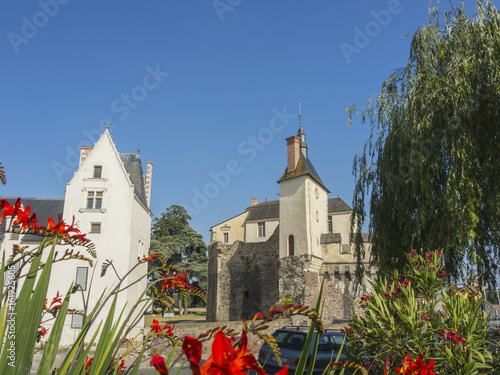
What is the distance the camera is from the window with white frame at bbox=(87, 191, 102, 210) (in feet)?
68.0

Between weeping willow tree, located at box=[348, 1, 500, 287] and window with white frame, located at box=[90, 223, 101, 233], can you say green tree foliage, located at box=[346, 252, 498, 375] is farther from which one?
window with white frame, located at box=[90, 223, 101, 233]

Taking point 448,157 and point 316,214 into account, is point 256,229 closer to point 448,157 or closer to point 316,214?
point 316,214

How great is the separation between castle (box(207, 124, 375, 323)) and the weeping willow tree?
15.8 metres

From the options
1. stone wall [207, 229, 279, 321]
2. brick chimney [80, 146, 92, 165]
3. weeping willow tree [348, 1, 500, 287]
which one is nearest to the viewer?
weeping willow tree [348, 1, 500, 287]

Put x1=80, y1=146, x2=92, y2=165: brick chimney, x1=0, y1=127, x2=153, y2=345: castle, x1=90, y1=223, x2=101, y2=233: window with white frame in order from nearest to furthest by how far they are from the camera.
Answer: x1=0, y1=127, x2=153, y2=345: castle → x1=90, y1=223, x2=101, y2=233: window with white frame → x1=80, y1=146, x2=92, y2=165: brick chimney

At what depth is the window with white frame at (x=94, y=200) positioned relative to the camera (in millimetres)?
20712

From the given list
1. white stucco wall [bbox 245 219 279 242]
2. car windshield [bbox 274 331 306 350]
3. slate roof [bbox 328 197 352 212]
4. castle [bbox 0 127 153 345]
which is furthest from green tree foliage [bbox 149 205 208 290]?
car windshield [bbox 274 331 306 350]

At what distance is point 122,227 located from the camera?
20.2 meters

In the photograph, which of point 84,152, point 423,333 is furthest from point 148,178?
point 423,333

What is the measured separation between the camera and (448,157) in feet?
27.0

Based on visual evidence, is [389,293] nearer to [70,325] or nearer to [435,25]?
[435,25]

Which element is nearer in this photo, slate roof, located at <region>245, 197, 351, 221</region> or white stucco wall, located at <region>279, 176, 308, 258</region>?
white stucco wall, located at <region>279, 176, 308, 258</region>

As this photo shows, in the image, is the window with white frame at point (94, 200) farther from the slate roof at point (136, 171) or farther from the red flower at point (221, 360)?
the red flower at point (221, 360)

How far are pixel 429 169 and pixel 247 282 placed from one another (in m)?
25.0
